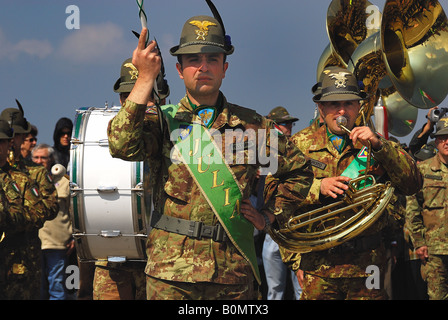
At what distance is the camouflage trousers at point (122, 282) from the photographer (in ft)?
22.9

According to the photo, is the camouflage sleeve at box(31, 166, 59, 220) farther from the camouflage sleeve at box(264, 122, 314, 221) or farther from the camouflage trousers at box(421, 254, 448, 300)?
the camouflage trousers at box(421, 254, 448, 300)

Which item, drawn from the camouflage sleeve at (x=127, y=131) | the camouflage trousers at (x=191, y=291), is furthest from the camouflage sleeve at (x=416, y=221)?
the camouflage sleeve at (x=127, y=131)

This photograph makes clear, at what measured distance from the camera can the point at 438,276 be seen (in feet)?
28.5

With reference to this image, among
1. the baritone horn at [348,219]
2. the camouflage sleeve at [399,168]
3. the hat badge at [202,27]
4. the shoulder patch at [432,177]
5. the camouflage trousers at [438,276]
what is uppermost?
the hat badge at [202,27]

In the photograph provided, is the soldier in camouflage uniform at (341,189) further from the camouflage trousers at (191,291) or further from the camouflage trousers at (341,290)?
the camouflage trousers at (191,291)

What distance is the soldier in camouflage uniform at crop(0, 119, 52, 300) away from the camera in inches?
289

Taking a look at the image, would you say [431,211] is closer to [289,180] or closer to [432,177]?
[432,177]

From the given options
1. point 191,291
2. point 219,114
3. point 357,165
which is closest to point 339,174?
point 357,165

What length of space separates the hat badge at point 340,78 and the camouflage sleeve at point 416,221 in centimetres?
302

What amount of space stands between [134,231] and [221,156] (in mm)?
2494

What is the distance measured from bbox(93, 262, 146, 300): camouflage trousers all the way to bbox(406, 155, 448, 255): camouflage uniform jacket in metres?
3.45

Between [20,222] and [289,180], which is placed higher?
[289,180]

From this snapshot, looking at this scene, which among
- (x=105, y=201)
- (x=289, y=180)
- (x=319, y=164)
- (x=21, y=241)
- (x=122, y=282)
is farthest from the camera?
(x=21, y=241)

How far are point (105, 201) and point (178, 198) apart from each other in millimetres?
Result: 2519
